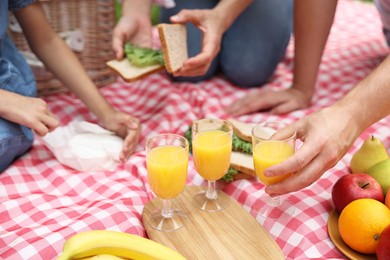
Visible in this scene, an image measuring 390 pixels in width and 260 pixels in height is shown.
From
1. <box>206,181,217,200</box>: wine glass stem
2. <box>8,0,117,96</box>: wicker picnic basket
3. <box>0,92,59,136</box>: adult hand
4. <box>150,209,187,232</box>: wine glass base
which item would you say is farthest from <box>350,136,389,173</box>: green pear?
<box>8,0,117,96</box>: wicker picnic basket

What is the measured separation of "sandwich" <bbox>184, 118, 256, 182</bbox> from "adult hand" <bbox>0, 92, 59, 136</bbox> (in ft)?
1.40

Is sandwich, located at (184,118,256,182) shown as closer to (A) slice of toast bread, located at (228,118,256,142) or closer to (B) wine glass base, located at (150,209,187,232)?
(A) slice of toast bread, located at (228,118,256,142)

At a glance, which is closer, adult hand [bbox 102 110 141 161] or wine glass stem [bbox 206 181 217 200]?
wine glass stem [bbox 206 181 217 200]

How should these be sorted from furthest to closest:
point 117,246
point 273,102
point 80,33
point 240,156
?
point 80,33, point 273,102, point 240,156, point 117,246

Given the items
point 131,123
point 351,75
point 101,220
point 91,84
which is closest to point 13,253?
point 101,220

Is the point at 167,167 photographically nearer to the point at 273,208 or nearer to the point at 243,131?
the point at 273,208

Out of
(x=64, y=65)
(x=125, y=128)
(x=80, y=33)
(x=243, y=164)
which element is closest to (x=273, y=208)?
(x=243, y=164)

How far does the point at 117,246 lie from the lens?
956 millimetres

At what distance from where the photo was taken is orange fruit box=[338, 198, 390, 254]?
3.39ft

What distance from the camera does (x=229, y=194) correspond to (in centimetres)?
136

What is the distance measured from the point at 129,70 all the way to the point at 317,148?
0.79m

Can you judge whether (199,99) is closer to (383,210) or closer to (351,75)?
(351,75)

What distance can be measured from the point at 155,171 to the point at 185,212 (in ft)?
0.59

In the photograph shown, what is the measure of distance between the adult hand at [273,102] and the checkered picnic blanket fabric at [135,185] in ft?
0.09
